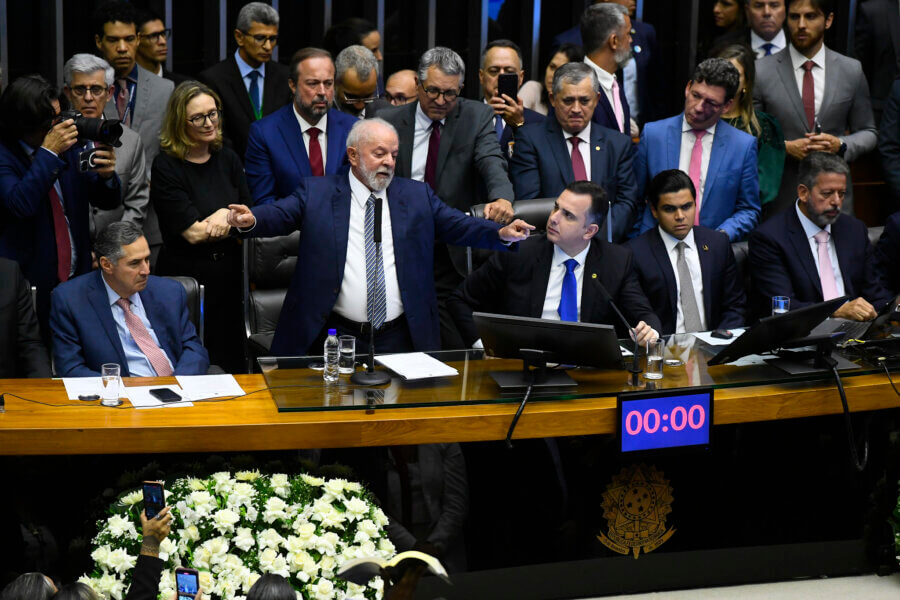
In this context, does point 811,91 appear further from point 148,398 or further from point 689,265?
point 148,398

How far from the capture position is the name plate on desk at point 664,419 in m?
3.54

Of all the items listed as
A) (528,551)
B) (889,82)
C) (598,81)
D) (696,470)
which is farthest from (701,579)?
(889,82)

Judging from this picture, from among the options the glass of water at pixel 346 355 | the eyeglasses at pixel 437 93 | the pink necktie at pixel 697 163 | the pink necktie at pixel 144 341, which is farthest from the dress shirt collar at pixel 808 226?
the pink necktie at pixel 144 341

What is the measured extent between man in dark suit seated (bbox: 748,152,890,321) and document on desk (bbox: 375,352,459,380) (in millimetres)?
1828

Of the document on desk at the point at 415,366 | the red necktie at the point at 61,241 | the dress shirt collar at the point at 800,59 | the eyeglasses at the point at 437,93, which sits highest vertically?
the dress shirt collar at the point at 800,59

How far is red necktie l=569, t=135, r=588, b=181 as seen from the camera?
5.36m

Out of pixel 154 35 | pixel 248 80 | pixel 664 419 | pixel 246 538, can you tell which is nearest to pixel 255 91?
pixel 248 80

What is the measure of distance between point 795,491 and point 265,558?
184cm

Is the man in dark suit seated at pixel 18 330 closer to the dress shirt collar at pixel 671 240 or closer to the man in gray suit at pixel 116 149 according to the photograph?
the man in gray suit at pixel 116 149

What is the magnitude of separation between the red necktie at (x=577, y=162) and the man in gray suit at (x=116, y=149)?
1.89 m

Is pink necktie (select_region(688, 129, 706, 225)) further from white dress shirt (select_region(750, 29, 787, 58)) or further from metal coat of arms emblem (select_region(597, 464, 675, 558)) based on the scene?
metal coat of arms emblem (select_region(597, 464, 675, 558))

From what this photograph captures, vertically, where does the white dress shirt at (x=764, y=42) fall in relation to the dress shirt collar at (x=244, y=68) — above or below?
above

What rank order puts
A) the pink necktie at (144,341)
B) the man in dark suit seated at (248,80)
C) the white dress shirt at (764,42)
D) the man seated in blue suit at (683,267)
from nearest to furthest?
the pink necktie at (144,341) → the man seated in blue suit at (683,267) → the man in dark suit seated at (248,80) → the white dress shirt at (764,42)

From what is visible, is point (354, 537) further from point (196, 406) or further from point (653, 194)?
point (653, 194)
